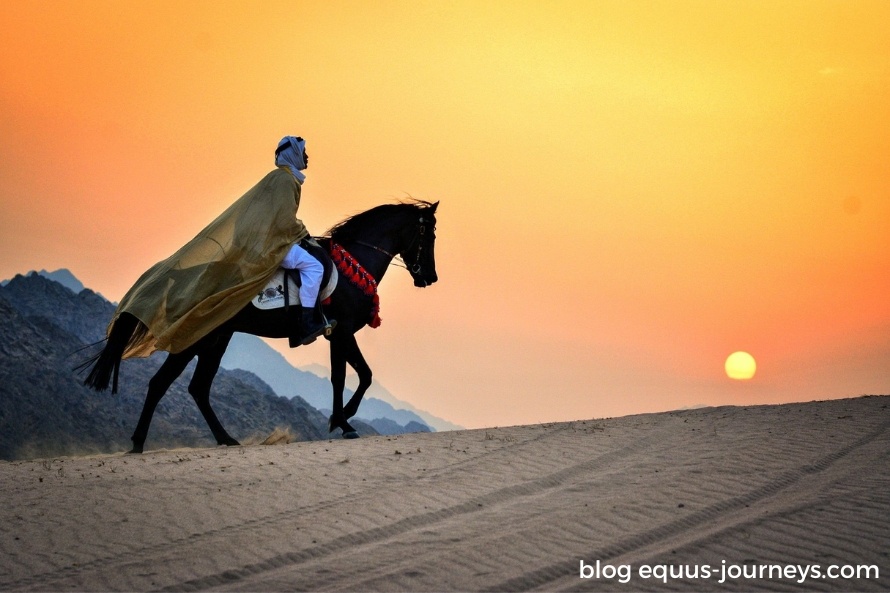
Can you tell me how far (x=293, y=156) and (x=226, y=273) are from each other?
191 centimetres

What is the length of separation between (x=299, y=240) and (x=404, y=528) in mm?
5977

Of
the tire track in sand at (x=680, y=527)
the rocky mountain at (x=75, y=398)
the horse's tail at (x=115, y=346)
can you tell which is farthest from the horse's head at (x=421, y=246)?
the rocky mountain at (x=75, y=398)

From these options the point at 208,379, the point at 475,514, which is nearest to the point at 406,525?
the point at 475,514

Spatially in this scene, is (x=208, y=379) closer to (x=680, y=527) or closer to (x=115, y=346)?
(x=115, y=346)

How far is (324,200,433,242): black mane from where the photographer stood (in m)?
15.3

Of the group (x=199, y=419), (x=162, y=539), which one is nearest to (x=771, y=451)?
(x=162, y=539)

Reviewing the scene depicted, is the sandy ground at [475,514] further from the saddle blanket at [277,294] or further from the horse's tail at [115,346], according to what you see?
the saddle blanket at [277,294]

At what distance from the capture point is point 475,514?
31.6 ft

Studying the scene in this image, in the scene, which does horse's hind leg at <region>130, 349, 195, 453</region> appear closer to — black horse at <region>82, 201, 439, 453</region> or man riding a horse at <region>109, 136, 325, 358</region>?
black horse at <region>82, 201, 439, 453</region>

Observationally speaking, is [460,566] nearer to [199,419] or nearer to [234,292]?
[234,292]

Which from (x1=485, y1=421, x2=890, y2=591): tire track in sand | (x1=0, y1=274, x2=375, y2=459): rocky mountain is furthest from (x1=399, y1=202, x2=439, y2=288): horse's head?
(x1=0, y1=274, x2=375, y2=459): rocky mountain

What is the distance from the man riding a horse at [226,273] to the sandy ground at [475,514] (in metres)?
1.62

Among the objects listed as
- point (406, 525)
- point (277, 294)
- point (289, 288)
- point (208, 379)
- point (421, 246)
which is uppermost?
point (421, 246)

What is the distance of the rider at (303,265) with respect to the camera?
548 inches
